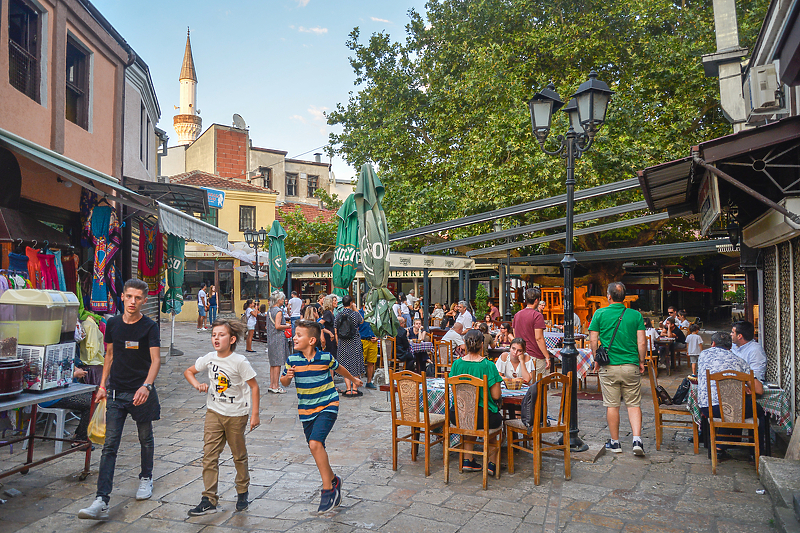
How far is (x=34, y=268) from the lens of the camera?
6.11 metres

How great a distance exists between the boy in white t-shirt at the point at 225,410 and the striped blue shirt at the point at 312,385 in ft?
1.06

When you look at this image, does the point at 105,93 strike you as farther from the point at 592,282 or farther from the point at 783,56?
the point at 592,282

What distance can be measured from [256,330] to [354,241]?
30.3 ft

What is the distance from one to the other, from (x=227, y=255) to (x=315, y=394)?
71.2 feet

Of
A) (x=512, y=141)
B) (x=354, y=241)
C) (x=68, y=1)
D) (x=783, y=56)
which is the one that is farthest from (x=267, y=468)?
(x=512, y=141)

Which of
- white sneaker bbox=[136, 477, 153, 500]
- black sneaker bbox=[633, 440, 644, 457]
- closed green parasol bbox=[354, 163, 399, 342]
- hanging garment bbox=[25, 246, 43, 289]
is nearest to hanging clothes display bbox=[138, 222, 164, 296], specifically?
hanging garment bbox=[25, 246, 43, 289]

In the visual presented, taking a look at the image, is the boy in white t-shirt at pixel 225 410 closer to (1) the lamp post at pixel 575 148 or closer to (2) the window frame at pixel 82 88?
(1) the lamp post at pixel 575 148

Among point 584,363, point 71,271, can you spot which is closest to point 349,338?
point 584,363

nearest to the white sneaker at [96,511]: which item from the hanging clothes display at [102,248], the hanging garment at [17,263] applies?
the hanging garment at [17,263]

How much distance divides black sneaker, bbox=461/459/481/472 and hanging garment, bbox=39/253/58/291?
198 inches

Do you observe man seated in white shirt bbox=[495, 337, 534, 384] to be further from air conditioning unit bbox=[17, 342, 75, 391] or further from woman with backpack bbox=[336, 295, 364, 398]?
air conditioning unit bbox=[17, 342, 75, 391]

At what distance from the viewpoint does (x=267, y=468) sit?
5121 mm

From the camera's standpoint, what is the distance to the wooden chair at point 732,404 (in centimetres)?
492

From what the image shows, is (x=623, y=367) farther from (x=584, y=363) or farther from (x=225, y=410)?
(x=225, y=410)
